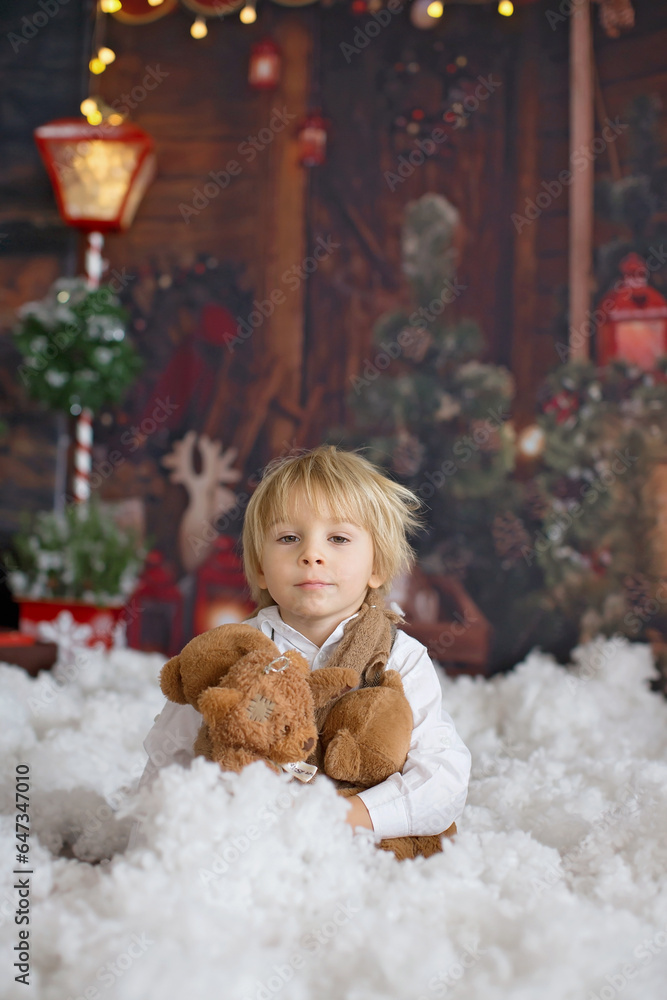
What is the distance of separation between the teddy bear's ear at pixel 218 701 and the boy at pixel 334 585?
0.22 meters

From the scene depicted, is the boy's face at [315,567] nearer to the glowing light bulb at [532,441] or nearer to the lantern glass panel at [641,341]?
the glowing light bulb at [532,441]

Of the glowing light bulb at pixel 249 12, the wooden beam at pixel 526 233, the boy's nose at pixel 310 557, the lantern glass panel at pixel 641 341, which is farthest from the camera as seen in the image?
the glowing light bulb at pixel 249 12

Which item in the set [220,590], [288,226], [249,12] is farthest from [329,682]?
[249,12]

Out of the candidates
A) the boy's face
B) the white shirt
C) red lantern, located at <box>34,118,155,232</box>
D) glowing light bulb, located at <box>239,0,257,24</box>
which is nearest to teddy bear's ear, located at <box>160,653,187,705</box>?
the white shirt

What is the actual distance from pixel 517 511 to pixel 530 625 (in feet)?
1.29

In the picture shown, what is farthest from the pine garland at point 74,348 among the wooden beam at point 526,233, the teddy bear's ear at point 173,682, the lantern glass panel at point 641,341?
the teddy bear's ear at point 173,682

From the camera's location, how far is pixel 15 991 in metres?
0.89

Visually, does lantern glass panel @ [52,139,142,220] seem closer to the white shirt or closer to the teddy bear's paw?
the white shirt

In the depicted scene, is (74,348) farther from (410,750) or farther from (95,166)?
(410,750)

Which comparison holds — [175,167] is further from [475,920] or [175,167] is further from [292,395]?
[475,920]

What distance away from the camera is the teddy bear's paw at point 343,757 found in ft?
3.99

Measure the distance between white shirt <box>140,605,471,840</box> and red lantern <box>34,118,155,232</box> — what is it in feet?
7.52

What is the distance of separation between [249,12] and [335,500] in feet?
8.78

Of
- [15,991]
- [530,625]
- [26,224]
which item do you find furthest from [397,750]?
[26,224]
